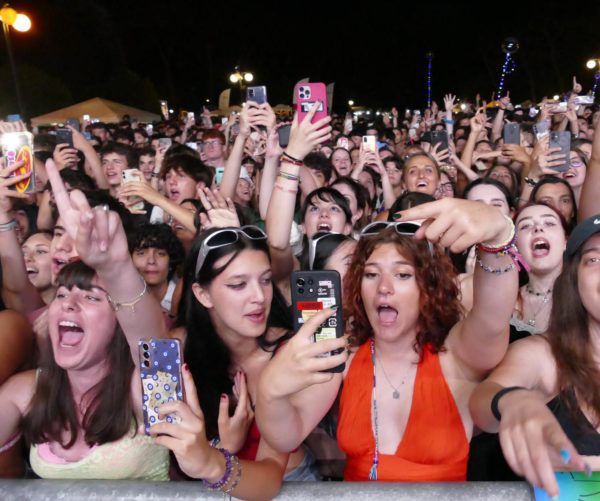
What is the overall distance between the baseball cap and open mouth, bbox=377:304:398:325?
0.71m

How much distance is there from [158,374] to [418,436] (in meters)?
1.05

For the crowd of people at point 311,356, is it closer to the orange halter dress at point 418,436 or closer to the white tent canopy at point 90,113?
the orange halter dress at point 418,436

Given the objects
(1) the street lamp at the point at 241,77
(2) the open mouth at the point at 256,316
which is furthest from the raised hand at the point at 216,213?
(1) the street lamp at the point at 241,77

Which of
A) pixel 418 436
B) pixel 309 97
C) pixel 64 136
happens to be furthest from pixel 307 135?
pixel 64 136

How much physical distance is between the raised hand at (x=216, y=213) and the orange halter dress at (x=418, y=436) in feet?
4.89

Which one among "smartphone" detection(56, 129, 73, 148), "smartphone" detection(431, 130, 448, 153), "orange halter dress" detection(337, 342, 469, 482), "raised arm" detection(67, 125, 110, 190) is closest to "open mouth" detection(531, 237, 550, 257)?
"orange halter dress" detection(337, 342, 469, 482)

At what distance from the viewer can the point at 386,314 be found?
8.36 ft

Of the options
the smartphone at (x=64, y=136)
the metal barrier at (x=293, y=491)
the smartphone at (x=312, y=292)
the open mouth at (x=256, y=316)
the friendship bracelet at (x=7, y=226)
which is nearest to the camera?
the metal barrier at (x=293, y=491)

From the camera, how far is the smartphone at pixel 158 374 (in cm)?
186

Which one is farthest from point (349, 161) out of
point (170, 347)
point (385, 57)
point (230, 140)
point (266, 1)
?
point (385, 57)

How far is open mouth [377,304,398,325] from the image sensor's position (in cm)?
254

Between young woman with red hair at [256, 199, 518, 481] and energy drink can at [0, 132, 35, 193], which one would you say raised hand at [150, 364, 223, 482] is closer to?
young woman with red hair at [256, 199, 518, 481]

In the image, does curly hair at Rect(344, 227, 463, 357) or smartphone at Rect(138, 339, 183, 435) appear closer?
smartphone at Rect(138, 339, 183, 435)

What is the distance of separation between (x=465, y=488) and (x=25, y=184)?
112 inches
